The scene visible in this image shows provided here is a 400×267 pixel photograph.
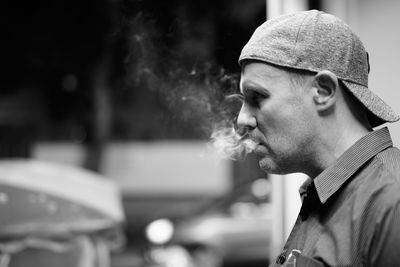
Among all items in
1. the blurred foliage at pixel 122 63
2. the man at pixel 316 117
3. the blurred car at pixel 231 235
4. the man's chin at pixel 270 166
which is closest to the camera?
the man at pixel 316 117

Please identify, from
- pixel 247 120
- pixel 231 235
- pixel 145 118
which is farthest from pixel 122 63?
pixel 145 118

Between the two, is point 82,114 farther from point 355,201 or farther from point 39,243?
point 355,201

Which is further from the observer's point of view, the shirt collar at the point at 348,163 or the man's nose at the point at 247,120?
the man's nose at the point at 247,120

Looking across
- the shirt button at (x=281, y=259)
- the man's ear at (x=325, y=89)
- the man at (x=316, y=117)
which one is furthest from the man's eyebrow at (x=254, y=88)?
the shirt button at (x=281, y=259)

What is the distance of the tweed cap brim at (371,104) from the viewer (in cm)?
167

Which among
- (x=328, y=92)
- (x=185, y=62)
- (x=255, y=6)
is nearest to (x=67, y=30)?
(x=255, y=6)

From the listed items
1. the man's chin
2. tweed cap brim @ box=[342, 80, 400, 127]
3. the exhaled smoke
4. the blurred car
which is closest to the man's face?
the man's chin

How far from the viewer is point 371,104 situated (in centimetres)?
168

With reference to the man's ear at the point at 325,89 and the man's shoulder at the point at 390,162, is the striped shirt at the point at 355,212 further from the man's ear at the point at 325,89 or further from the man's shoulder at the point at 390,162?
the man's ear at the point at 325,89

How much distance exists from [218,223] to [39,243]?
14.5 ft

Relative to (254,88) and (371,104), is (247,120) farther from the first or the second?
(371,104)

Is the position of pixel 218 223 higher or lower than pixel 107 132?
lower

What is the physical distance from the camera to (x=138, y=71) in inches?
127

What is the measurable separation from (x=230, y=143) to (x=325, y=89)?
74cm
